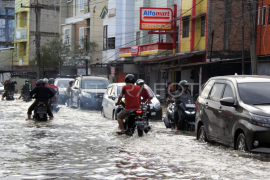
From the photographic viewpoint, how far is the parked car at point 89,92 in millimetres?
25609

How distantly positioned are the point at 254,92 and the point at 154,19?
24695 millimetres

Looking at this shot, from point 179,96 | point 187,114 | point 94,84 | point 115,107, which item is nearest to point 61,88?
point 94,84

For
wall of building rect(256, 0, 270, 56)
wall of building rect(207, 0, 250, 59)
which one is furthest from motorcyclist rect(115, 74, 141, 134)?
wall of building rect(207, 0, 250, 59)

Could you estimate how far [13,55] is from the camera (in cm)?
7231

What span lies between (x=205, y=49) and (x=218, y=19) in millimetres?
2044

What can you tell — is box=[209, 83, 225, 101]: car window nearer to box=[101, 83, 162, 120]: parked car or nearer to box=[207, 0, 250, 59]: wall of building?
box=[101, 83, 162, 120]: parked car

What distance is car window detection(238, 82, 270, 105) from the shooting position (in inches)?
370

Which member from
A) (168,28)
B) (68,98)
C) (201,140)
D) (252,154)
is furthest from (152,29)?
(252,154)

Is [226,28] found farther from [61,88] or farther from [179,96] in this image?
[179,96]

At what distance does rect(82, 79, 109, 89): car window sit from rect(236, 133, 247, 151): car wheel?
58.5 ft

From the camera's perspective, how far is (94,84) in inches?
1053

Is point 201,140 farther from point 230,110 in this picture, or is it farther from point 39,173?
point 39,173

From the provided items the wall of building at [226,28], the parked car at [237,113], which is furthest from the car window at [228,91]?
the wall of building at [226,28]

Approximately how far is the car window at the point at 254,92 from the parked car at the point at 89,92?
16213mm
